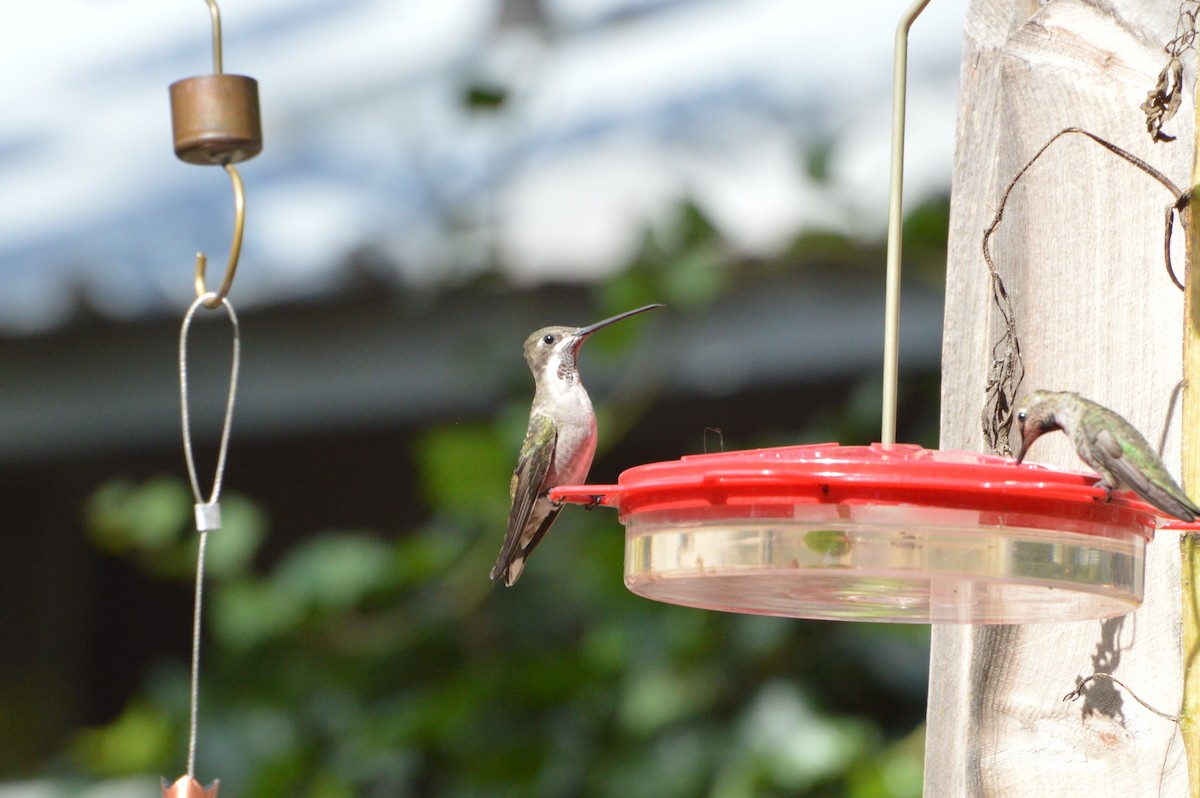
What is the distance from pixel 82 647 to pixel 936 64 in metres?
4.42

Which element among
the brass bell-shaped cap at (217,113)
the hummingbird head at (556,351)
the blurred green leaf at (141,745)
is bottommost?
the blurred green leaf at (141,745)

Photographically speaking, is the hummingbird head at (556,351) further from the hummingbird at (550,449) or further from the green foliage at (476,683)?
the green foliage at (476,683)

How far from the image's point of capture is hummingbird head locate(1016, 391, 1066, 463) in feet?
5.45

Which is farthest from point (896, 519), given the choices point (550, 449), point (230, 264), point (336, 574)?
point (336, 574)

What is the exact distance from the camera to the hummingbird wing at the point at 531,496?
109 inches

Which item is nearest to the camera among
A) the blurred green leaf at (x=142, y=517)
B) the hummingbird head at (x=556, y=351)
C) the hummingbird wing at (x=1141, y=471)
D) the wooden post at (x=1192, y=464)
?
the hummingbird wing at (x=1141, y=471)

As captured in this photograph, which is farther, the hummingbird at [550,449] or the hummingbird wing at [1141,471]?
the hummingbird at [550,449]

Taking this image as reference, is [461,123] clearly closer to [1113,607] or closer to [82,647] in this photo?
[1113,607]

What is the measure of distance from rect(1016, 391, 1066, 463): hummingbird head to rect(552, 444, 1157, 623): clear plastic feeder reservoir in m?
0.08

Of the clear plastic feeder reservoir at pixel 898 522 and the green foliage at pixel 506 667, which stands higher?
the clear plastic feeder reservoir at pixel 898 522

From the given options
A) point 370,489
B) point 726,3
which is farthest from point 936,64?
point 370,489

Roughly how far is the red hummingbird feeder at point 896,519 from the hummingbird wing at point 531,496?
3.29 feet

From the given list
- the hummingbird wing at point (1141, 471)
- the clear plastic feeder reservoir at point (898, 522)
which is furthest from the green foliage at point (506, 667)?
the hummingbird wing at point (1141, 471)

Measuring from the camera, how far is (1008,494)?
1.56m
